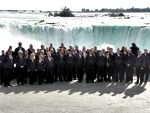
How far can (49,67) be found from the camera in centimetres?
1539

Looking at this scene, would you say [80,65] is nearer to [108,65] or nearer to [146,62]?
[108,65]

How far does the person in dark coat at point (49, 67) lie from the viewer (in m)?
15.3

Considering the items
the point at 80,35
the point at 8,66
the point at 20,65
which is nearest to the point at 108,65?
the point at 20,65

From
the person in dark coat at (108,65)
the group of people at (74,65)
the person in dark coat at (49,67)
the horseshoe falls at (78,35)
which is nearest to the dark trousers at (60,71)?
the group of people at (74,65)

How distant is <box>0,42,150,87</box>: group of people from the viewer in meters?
15.3

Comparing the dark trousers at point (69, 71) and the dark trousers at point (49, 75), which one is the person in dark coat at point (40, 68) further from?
the dark trousers at point (69, 71)

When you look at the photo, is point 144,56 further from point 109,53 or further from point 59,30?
point 59,30

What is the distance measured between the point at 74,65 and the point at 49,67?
4.38 feet

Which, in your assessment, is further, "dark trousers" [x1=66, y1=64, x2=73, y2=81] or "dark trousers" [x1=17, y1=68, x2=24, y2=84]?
"dark trousers" [x1=66, y1=64, x2=73, y2=81]

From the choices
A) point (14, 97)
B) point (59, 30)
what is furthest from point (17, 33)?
point (14, 97)

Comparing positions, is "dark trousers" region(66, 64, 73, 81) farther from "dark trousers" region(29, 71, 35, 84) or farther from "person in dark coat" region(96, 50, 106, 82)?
"dark trousers" region(29, 71, 35, 84)

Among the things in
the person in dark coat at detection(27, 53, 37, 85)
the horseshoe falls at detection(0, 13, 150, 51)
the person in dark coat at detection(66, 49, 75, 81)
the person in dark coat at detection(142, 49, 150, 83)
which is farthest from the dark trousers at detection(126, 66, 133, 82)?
the horseshoe falls at detection(0, 13, 150, 51)

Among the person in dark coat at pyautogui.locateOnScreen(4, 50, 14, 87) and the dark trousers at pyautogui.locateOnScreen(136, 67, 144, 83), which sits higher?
the person in dark coat at pyautogui.locateOnScreen(4, 50, 14, 87)

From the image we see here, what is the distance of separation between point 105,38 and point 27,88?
18364mm
